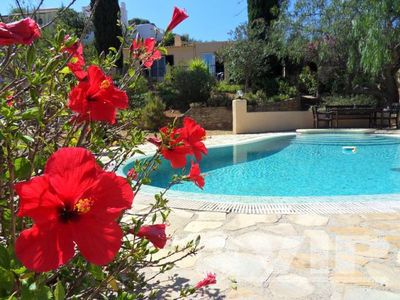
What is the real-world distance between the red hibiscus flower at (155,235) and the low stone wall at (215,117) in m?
13.6

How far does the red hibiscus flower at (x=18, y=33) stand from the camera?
0.72 meters

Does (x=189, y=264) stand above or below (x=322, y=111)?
below

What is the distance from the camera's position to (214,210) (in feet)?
14.0

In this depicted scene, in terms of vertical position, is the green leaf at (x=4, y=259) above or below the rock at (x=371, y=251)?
above

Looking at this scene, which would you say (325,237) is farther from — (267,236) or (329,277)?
(329,277)

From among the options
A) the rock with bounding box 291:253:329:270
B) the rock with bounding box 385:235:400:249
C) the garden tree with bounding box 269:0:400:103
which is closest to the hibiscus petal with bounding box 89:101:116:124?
the rock with bounding box 291:253:329:270

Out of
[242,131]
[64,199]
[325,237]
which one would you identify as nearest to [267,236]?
[325,237]

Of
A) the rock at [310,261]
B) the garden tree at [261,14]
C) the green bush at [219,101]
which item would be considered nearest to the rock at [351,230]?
the rock at [310,261]

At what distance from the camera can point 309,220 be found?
3.81 meters

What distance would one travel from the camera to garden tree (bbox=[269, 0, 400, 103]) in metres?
12.2

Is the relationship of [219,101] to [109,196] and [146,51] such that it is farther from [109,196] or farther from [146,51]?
[109,196]

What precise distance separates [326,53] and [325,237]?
515 inches

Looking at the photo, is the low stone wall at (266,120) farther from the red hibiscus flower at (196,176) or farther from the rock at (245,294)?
the red hibiscus flower at (196,176)

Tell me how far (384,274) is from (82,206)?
2.64 metres
